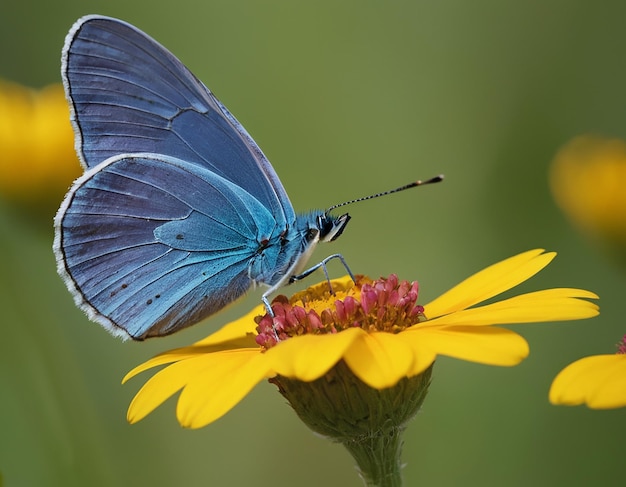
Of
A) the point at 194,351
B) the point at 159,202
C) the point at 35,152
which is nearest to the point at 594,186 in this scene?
the point at 159,202

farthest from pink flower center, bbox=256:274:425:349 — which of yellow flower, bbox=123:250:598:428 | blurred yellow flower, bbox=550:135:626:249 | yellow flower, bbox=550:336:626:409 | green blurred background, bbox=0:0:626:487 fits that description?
blurred yellow flower, bbox=550:135:626:249

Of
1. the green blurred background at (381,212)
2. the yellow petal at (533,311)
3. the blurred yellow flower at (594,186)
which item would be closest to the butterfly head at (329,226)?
the yellow petal at (533,311)

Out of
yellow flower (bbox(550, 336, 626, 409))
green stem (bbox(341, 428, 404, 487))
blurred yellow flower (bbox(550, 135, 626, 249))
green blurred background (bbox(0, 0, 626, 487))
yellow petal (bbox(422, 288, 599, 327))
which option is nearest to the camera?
yellow flower (bbox(550, 336, 626, 409))

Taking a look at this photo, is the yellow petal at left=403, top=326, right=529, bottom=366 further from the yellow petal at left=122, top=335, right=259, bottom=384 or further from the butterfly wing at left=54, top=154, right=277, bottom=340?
the butterfly wing at left=54, top=154, right=277, bottom=340

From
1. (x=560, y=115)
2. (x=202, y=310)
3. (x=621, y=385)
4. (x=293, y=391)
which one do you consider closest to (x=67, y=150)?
(x=202, y=310)

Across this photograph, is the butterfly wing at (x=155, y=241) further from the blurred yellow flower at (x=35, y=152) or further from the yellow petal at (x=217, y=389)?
the blurred yellow flower at (x=35, y=152)

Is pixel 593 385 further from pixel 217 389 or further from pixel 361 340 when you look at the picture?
pixel 217 389
